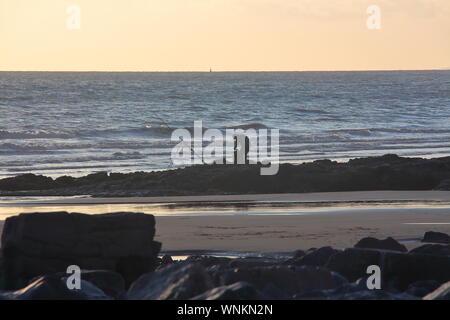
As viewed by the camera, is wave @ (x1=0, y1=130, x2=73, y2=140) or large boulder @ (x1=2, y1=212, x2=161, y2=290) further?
wave @ (x1=0, y1=130, x2=73, y2=140)

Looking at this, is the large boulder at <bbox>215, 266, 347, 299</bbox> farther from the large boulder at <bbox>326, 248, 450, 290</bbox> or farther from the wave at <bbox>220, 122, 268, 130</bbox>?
the wave at <bbox>220, 122, 268, 130</bbox>

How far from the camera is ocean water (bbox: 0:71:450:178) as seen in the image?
3075 centimetres

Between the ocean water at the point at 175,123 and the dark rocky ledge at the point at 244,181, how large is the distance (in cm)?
480

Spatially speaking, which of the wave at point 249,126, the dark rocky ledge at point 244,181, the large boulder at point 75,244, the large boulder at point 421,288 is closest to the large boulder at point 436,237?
the large boulder at point 421,288

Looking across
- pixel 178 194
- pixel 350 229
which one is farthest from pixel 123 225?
pixel 178 194

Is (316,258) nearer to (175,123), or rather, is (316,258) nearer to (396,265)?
(396,265)

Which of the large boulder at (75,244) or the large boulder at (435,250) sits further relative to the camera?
the large boulder at (435,250)

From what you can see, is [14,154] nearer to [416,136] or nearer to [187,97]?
[416,136]

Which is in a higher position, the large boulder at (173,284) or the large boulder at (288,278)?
the large boulder at (173,284)

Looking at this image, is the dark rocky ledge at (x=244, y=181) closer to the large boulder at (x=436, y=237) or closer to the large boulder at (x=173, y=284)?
the large boulder at (x=436, y=237)

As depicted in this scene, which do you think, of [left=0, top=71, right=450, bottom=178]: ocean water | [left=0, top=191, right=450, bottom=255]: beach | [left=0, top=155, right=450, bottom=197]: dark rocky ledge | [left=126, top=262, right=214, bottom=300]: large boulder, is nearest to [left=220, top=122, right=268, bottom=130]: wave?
[left=0, top=71, right=450, bottom=178]: ocean water

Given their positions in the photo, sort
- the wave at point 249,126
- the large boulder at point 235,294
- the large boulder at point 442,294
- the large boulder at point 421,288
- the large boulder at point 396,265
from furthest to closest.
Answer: the wave at point 249,126 → the large boulder at point 396,265 → the large boulder at point 421,288 → the large boulder at point 442,294 → the large boulder at point 235,294

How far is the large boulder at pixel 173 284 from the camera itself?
688 cm

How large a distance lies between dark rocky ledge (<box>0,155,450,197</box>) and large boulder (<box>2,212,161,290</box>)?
944 centimetres
